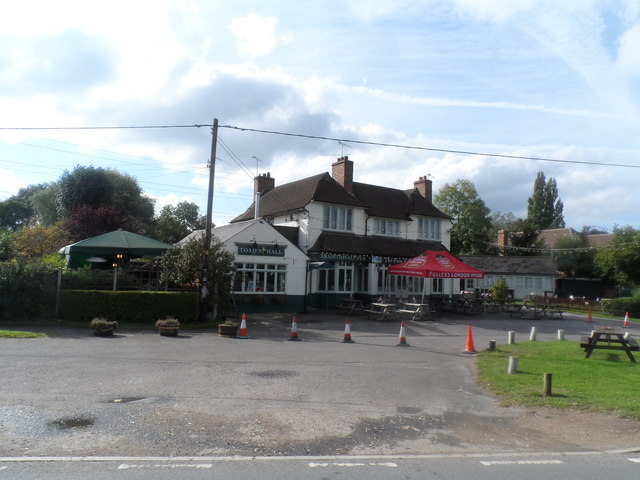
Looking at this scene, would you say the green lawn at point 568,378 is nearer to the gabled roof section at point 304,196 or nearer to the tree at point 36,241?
the gabled roof section at point 304,196

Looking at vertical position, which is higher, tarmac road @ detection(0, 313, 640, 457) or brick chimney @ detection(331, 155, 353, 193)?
brick chimney @ detection(331, 155, 353, 193)

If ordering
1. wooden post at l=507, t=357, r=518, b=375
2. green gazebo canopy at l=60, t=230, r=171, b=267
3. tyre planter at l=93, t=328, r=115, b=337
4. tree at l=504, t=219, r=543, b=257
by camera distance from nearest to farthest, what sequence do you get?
1. wooden post at l=507, t=357, r=518, b=375
2. tyre planter at l=93, t=328, r=115, b=337
3. green gazebo canopy at l=60, t=230, r=171, b=267
4. tree at l=504, t=219, r=543, b=257

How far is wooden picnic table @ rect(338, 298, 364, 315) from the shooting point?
26.1 m

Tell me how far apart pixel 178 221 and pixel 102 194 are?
558 inches

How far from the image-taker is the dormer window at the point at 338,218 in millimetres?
30734

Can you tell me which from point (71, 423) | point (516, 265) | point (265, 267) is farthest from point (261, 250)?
point (516, 265)

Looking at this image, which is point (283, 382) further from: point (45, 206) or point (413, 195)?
point (45, 206)

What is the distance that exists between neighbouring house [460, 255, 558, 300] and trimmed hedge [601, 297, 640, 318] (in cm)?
1289

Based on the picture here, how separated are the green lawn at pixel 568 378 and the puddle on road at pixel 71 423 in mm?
6803

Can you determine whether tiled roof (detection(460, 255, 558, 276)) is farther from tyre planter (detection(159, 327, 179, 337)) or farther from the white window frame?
tyre planter (detection(159, 327, 179, 337))

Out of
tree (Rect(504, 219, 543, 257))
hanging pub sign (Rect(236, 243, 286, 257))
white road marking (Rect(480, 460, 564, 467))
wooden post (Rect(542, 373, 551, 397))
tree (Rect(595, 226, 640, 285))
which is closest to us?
white road marking (Rect(480, 460, 564, 467))

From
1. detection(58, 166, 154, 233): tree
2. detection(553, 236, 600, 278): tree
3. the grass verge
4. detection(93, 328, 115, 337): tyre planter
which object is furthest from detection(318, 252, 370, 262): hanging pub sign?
detection(553, 236, 600, 278): tree

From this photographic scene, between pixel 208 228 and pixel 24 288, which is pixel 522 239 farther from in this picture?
pixel 24 288

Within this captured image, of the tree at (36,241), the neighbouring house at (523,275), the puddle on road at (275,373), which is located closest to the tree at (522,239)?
the neighbouring house at (523,275)
